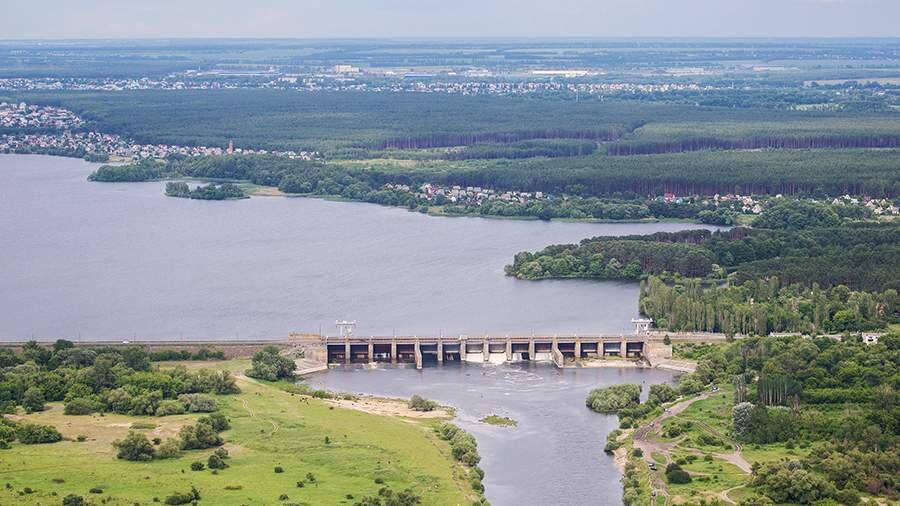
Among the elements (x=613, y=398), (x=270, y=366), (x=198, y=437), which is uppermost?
(x=198, y=437)

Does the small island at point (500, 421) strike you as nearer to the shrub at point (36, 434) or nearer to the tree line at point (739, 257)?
the shrub at point (36, 434)

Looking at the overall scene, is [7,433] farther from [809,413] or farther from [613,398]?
[809,413]

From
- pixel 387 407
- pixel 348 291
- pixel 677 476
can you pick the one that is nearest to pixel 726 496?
pixel 677 476

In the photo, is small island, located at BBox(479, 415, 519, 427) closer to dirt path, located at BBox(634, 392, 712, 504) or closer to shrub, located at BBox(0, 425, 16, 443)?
dirt path, located at BBox(634, 392, 712, 504)

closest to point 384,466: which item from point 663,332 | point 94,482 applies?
point 94,482

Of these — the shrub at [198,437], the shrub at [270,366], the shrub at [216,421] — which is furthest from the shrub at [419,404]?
the shrub at [198,437]

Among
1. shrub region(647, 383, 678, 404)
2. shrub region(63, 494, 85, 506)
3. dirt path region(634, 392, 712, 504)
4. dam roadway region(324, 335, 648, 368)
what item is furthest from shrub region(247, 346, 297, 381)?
shrub region(63, 494, 85, 506)
